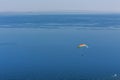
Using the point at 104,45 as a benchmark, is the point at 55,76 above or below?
below

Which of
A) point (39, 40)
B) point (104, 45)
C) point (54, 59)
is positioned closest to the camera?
point (54, 59)

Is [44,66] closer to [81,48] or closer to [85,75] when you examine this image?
[85,75]

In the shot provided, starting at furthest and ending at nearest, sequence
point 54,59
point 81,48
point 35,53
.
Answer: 1. point 81,48
2. point 35,53
3. point 54,59

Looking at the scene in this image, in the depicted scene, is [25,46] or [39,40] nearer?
[25,46]

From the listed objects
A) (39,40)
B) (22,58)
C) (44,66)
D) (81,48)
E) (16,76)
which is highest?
(39,40)

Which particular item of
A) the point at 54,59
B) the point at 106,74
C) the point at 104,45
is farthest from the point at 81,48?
the point at 106,74

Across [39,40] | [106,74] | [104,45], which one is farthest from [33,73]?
[39,40]

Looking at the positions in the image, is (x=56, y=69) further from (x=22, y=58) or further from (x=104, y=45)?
(x=104, y=45)

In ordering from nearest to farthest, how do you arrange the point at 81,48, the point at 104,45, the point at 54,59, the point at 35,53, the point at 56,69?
the point at 56,69
the point at 54,59
the point at 35,53
the point at 81,48
the point at 104,45

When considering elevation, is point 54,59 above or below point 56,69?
above
